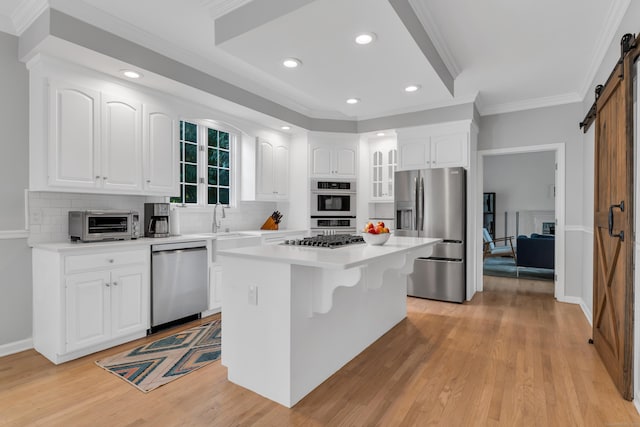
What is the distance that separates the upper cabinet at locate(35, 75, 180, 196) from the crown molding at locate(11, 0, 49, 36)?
0.44m

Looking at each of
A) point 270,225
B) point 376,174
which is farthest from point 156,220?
point 376,174

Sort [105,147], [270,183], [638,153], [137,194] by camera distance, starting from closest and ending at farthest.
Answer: [638,153] < [105,147] < [137,194] < [270,183]

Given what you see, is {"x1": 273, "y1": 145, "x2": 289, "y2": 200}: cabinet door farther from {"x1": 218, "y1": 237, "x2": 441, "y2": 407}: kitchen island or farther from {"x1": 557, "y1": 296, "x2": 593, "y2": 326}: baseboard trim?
{"x1": 557, "y1": 296, "x2": 593, "y2": 326}: baseboard trim

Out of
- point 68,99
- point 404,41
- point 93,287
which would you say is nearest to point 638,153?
point 404,41

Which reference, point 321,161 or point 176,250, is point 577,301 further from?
point 176,250

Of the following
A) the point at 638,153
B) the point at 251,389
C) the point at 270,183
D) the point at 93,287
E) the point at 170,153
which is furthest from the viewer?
the point at 270,183

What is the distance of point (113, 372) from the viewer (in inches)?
96.5

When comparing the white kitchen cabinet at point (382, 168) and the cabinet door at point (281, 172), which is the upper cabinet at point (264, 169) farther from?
the white kitchen cabinet at point (382, 168)

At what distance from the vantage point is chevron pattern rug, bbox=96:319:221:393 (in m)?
2.38

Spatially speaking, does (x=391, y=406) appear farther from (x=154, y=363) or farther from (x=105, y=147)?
(x=105, y=147)

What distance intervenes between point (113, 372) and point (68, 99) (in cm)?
217

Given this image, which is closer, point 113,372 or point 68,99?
point 113,372

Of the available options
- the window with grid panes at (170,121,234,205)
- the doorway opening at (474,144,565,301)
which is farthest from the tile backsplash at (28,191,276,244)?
the doorway opening at (474,144,565,301)

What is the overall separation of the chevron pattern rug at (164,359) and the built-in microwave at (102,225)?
3.26 feet
